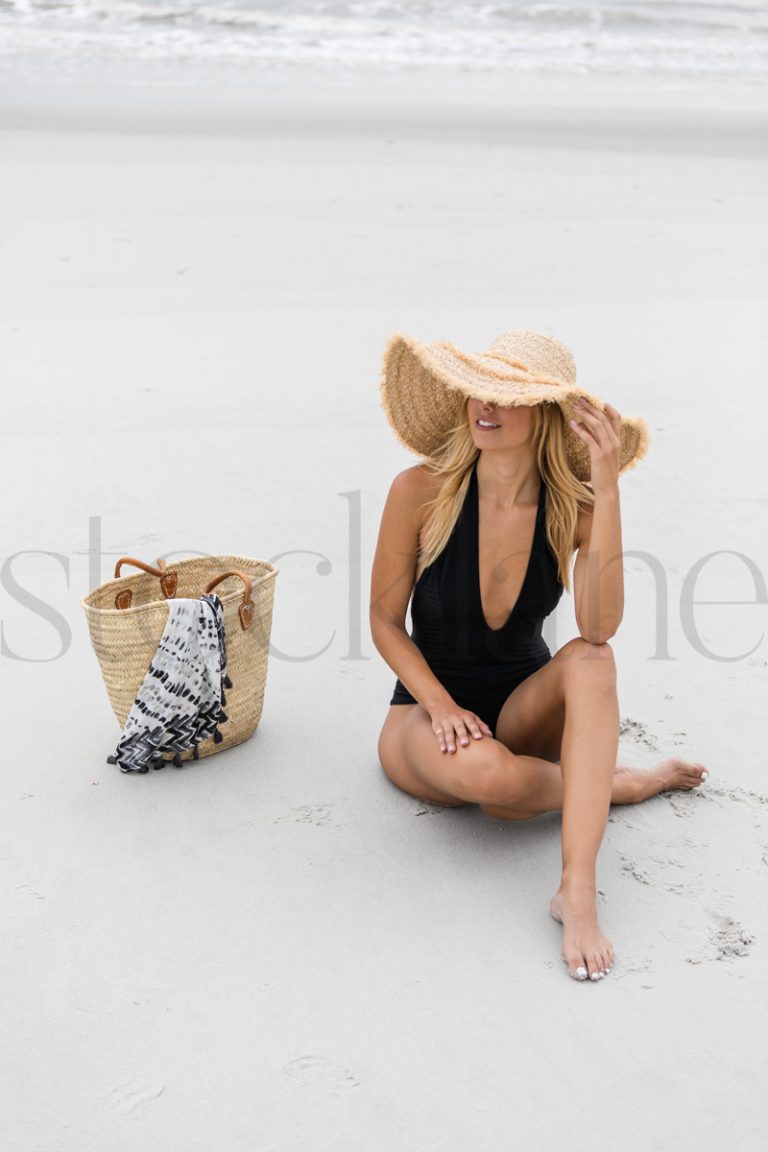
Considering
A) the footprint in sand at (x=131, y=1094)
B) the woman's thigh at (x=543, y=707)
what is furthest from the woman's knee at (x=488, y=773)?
the footprint in sand at (x=131, y=1094)

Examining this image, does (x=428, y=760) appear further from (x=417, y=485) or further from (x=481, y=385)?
(x=481, y=385)

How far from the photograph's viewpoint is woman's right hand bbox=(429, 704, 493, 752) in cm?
276

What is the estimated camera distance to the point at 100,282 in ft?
20.9

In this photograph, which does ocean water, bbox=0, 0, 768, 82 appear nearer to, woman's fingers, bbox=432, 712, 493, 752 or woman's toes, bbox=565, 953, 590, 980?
woman's fingers, bbox=432, 712, 493, 752

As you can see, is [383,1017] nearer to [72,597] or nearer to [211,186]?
[72,597]

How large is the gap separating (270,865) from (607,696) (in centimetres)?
78

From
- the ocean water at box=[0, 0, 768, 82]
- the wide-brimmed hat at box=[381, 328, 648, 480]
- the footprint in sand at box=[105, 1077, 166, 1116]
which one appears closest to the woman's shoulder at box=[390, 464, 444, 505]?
the wide-brimmed hat at box=[381, 328, 648, 480]

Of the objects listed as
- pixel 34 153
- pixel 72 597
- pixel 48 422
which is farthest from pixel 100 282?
pixel 72 597

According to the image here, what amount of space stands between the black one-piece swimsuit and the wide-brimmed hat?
158 mm

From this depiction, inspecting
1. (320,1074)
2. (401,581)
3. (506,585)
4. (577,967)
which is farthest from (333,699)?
(320,1074)

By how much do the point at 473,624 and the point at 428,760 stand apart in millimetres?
329

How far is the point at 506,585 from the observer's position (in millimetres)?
2943

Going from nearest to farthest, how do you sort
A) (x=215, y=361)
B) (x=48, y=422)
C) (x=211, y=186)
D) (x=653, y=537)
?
(x=653, y=537) → (x=48, y=422) → (x=215, y=361) → (x=211, y=186)

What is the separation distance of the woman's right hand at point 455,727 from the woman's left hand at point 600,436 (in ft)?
1.80
